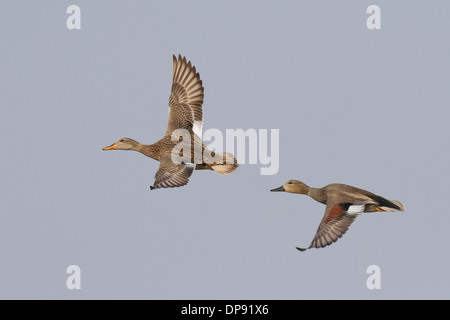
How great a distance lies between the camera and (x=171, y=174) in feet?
39.1

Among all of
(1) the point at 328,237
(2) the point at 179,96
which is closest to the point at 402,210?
(1) the point at 328,237

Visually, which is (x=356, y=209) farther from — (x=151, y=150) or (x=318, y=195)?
(x=151, y=150)

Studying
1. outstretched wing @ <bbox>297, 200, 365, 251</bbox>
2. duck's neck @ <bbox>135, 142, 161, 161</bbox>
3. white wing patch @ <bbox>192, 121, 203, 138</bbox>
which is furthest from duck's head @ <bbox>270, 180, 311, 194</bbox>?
duck's neck @ <bbox>135, 142, 161, 161</bbox>

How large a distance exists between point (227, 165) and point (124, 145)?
2.02 m

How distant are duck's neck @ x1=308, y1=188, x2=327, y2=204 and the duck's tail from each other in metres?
1.21

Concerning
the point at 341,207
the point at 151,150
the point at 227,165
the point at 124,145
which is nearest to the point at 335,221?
the point at 341,207

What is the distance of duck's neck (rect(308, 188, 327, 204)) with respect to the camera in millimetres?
12266

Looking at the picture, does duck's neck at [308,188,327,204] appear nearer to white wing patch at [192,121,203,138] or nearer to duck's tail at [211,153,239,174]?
duck's tail at [211,153,239,174]

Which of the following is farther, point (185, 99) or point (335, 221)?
point (185, 99)

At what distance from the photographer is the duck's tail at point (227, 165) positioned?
40.5 ft

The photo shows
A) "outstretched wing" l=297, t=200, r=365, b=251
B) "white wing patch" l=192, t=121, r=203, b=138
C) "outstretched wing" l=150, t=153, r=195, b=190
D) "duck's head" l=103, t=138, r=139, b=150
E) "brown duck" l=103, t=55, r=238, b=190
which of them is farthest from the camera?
"duck's head" l=103, t=138, r=139, b=150

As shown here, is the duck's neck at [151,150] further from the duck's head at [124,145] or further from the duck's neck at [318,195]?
the duck's neck at [318,195]

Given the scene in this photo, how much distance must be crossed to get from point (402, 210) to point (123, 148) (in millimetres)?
4620

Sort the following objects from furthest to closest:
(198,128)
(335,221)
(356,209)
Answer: (198,128), (356,209), (335,221)
